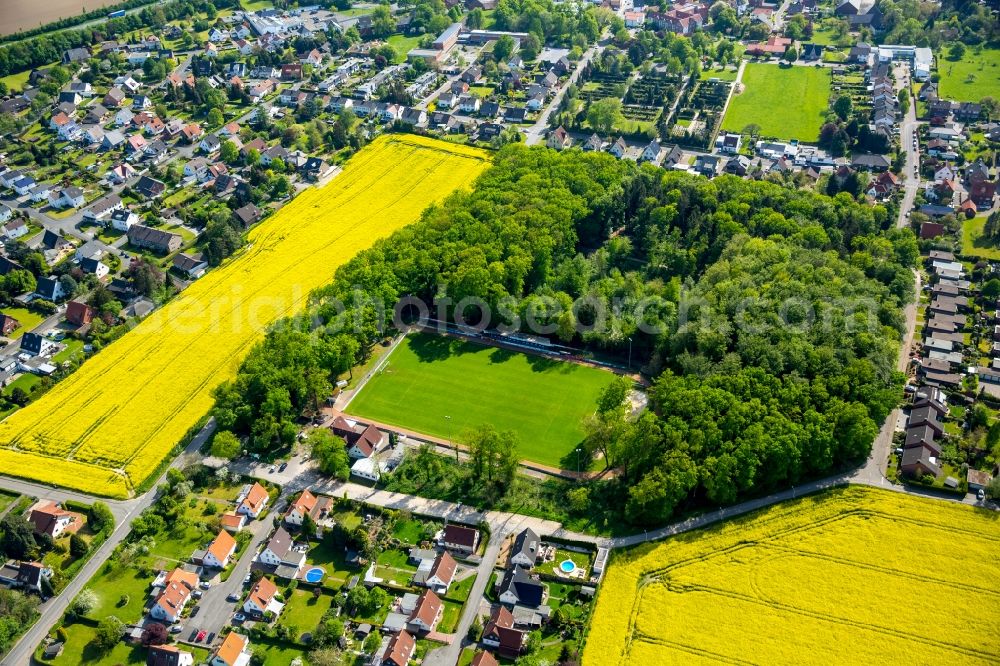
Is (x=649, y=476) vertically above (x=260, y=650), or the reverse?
(x=649, y=476)

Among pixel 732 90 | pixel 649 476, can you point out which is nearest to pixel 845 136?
pixel 732 90

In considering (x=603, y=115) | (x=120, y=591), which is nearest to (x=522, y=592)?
(x=120, y=591)

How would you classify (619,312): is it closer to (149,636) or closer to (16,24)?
(149,636)

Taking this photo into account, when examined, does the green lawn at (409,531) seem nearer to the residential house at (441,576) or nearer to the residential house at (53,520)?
the residential house at (441,576)

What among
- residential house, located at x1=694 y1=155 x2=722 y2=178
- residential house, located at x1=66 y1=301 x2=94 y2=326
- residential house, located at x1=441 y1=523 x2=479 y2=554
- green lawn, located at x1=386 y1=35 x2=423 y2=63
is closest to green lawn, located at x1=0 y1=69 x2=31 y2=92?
green lawn, located at x1=386 y1=35 x2=423 y2=63

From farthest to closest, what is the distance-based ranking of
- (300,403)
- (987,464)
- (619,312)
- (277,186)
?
(277,186) → (619,312) → (300,403) → (987,464)

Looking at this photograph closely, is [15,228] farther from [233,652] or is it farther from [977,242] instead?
[977,242]
